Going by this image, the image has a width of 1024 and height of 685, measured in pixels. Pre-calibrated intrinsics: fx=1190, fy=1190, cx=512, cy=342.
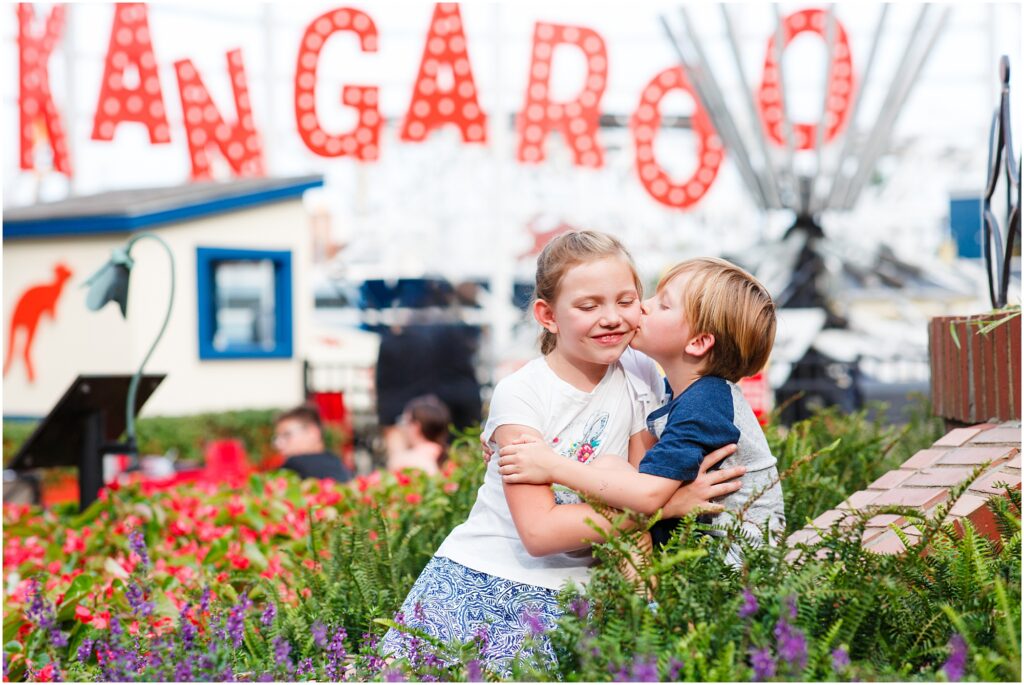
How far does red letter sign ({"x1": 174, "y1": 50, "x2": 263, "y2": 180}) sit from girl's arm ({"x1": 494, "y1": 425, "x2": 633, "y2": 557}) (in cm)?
1172

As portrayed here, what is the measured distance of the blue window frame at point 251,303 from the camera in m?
11.8

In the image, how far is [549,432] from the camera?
255 cm

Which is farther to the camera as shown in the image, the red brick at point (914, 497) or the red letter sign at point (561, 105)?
the red letter sign at point (561, 105)

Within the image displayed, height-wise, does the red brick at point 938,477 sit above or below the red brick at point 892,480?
above

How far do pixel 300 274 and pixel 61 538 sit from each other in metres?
7.69

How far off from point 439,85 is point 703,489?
434 inches

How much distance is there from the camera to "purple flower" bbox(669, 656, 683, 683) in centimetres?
199

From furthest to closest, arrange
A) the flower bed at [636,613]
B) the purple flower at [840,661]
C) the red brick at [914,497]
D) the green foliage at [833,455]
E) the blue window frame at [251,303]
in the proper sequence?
the blue window frame at [251,303], the green foliage at [833,455], the red brick at [914,497], the flower bed at [636,613], the purple flower at [840,661]

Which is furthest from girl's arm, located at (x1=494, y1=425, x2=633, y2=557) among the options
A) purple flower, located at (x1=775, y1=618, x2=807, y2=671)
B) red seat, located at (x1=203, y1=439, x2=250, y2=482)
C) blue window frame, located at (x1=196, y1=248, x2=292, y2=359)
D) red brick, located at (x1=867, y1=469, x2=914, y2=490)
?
blue window frame, located at (x1=196, y1=248, x2=292, y2=359)

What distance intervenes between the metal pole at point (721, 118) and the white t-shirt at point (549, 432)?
1025 cm

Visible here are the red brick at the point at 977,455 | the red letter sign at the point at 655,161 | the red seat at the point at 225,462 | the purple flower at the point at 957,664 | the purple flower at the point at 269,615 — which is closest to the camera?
the purple flower at the point at 957,664

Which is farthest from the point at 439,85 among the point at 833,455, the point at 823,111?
the point at 833,455

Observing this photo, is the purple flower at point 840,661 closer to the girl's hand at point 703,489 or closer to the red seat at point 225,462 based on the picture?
the girl's hand at point 703,489

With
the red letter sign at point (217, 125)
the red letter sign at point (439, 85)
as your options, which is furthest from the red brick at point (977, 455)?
the red letter sign at point (217, 125)
